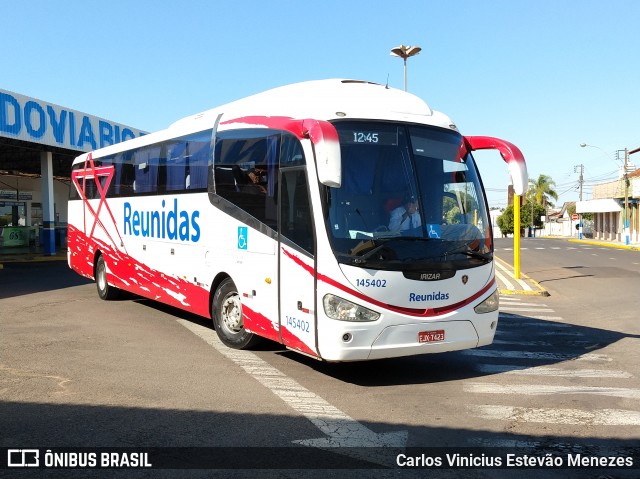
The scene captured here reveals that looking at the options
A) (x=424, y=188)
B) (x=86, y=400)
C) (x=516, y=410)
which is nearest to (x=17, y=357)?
(x=86, y=400)

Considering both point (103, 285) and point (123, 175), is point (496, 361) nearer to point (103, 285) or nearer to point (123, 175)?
point (123, 175)

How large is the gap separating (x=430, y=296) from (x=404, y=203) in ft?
3.52

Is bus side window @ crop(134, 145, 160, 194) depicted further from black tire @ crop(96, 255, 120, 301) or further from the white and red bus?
black tire @ crop(96, 255, 120, 301)

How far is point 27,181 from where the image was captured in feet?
144

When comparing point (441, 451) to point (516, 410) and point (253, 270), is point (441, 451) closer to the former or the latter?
point (516, 410)

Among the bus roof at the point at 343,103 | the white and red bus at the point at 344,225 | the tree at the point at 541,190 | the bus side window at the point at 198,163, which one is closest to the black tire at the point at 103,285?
the bus side window at the point at 198,163

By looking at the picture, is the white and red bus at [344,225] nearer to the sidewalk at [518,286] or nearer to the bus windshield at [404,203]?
the bus windshield at [404,203]

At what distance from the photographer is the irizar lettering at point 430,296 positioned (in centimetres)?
707

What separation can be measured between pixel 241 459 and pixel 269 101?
502 cm

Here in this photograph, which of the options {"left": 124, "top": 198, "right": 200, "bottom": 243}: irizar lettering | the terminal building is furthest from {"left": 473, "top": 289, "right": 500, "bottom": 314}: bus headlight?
the terminal building

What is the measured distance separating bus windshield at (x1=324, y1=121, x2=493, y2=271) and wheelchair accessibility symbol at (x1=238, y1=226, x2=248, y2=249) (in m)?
1.86

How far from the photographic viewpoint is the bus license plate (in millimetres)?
7180

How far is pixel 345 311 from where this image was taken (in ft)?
22.5

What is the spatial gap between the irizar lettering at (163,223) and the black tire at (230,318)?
112 cm
